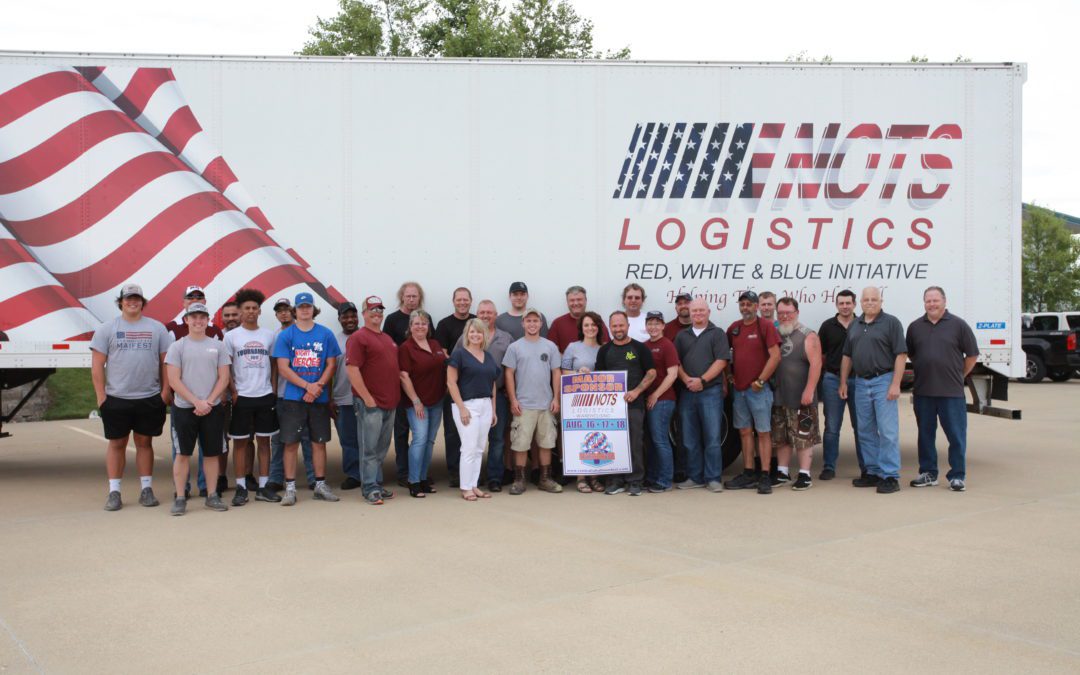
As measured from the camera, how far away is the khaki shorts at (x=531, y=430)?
7.63 metres

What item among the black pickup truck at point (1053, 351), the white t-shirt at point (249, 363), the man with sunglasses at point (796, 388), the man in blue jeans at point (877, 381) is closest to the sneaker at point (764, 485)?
the man with sunglasses at point (796, 388)

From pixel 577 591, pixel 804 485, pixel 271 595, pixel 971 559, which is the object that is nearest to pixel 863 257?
pixel 804 485

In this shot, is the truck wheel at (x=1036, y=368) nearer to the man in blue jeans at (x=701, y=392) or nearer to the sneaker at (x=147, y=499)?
the man in blue jeans at (x=701, y=392)

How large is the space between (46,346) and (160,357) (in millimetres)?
1422

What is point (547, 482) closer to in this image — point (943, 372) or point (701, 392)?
point (701, 392)

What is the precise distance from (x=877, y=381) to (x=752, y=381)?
1.20 metres

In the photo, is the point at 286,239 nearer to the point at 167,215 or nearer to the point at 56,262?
the point at 167,215

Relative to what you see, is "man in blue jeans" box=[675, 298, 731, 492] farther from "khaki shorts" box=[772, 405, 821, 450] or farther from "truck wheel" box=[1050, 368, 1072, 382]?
"truck wheel" box=[1050, 368, 1072, 382]

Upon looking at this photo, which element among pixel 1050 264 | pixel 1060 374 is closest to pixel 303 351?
pixel 1060 374

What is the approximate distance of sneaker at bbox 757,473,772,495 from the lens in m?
7.51

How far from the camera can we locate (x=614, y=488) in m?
7.66

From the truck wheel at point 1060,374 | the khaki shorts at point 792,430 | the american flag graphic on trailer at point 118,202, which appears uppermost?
the american flag graphic on trailer at point 118,202

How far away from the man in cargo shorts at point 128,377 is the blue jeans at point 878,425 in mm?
6231

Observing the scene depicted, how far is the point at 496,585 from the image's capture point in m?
4.79
